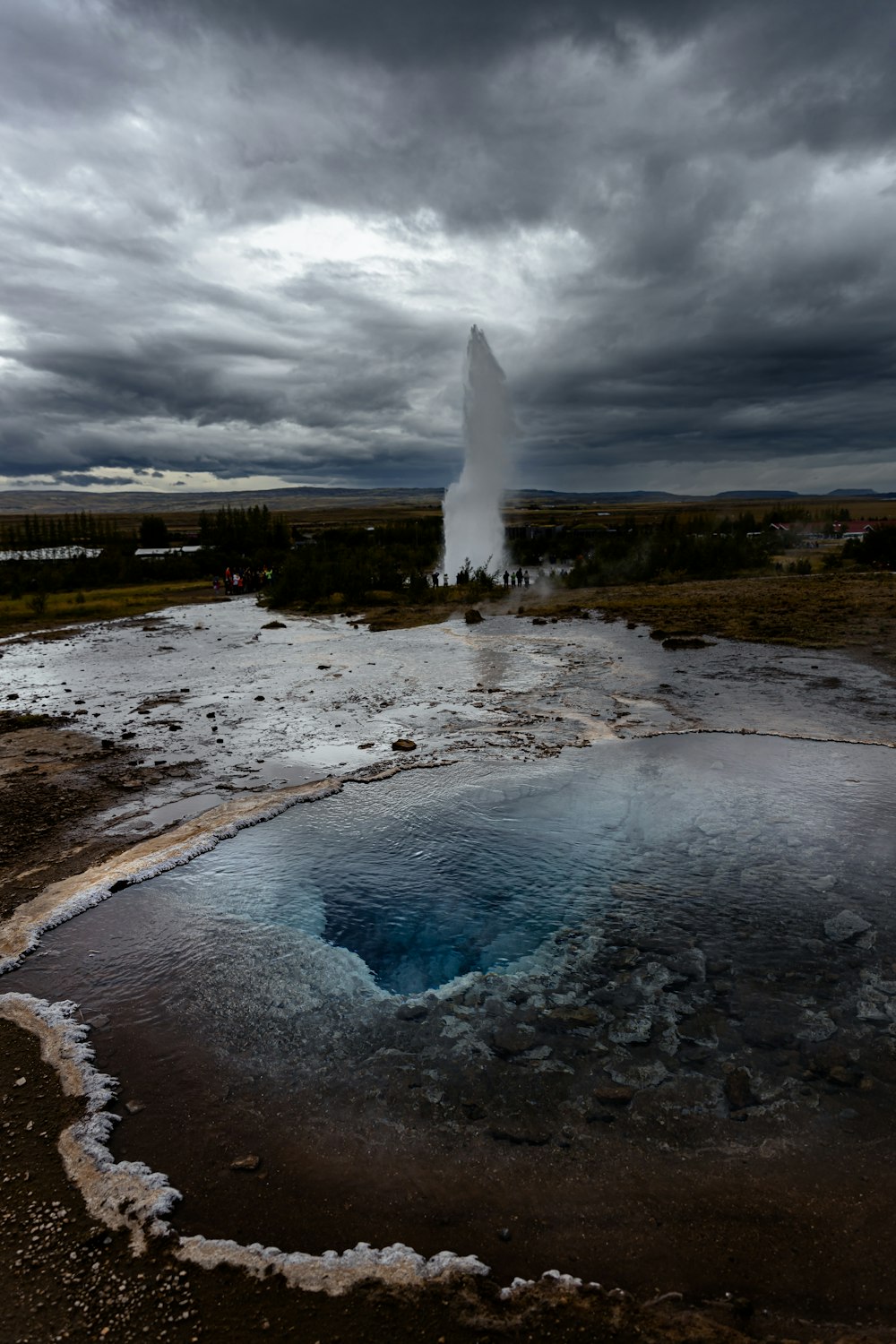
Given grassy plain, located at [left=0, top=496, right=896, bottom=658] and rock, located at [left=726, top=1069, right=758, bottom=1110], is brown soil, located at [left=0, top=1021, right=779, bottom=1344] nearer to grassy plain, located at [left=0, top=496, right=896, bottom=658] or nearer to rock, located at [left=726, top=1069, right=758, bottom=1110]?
rock, located at [left=726, top=1069, right=758, bottom=1110]

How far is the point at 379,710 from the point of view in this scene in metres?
14.1

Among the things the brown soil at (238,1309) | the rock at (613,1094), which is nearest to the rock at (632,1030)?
the rock at (613,1094)

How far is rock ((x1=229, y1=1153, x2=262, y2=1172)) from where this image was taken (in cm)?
405

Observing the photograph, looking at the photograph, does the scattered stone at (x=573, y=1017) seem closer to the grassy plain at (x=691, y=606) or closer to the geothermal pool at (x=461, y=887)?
the geothermal pool at (x=461, y=887)

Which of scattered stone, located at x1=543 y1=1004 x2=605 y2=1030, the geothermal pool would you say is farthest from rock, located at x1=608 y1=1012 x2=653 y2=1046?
the geothermal pool

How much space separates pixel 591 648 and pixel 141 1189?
58.4 ft

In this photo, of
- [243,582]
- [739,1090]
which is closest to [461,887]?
[739,1090]

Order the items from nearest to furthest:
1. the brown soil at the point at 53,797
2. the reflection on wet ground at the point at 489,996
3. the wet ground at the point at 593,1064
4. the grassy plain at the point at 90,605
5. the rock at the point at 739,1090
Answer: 1. the wet ground at the point at 593,1064
2. the reflection on wet ground at the point at 489,996
3. the rock at the point at 739,1090
4. the brown soil at the point at 53,797
5. the grassy plain at the point at 90,605

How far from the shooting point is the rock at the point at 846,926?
612 cm

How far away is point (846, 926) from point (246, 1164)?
5165 mm

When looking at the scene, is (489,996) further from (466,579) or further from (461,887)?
(466,579)

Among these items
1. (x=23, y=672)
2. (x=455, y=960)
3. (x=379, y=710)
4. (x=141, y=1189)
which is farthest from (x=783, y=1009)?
(x=23, y=672)

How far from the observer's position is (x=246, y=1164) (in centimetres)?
409

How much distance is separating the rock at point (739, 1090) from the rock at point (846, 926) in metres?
1.96
